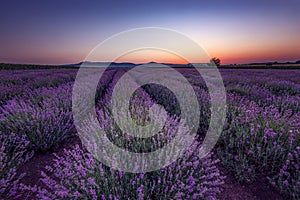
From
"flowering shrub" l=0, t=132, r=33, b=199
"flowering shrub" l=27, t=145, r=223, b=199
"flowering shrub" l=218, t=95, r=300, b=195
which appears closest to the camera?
"flowering shrub" l=27, t=145, r=223, b=199

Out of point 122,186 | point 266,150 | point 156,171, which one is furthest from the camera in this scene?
point 266,150

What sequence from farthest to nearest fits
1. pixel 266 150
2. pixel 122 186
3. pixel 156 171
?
pixel 266 150
pixel 156 171
pixel 122 186

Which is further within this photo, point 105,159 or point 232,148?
point 232,148

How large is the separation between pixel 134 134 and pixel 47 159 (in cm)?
146

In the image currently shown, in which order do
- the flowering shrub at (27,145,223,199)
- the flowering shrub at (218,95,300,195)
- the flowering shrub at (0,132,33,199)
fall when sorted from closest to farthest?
the flowering shrub at (27,145,223,199), the flowering shrub at (0,132,33,199), the flowering shrub at (218,95,300,195)

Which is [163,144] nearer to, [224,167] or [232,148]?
[224,167]

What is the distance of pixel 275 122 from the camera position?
2564mm

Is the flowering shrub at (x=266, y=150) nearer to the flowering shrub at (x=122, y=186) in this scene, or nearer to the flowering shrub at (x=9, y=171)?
the flowering shrub at (x=122, y=186)

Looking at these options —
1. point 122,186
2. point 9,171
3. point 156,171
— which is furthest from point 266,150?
point 9,171

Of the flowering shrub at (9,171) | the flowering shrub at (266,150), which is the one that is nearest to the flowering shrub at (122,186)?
the flowering shrub at (9,171)

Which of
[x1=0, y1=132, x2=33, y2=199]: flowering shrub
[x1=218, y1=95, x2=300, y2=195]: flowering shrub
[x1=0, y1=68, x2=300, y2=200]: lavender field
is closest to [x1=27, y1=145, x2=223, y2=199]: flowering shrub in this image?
[x1=0, y1=68, x2=300, y2=200]: lavender field

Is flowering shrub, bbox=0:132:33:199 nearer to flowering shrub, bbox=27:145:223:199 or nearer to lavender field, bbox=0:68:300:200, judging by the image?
lavender field, bbox=0:68:300:200

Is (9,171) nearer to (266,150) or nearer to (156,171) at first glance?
(156,171)

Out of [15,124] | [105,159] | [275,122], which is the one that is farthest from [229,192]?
[15,124]
